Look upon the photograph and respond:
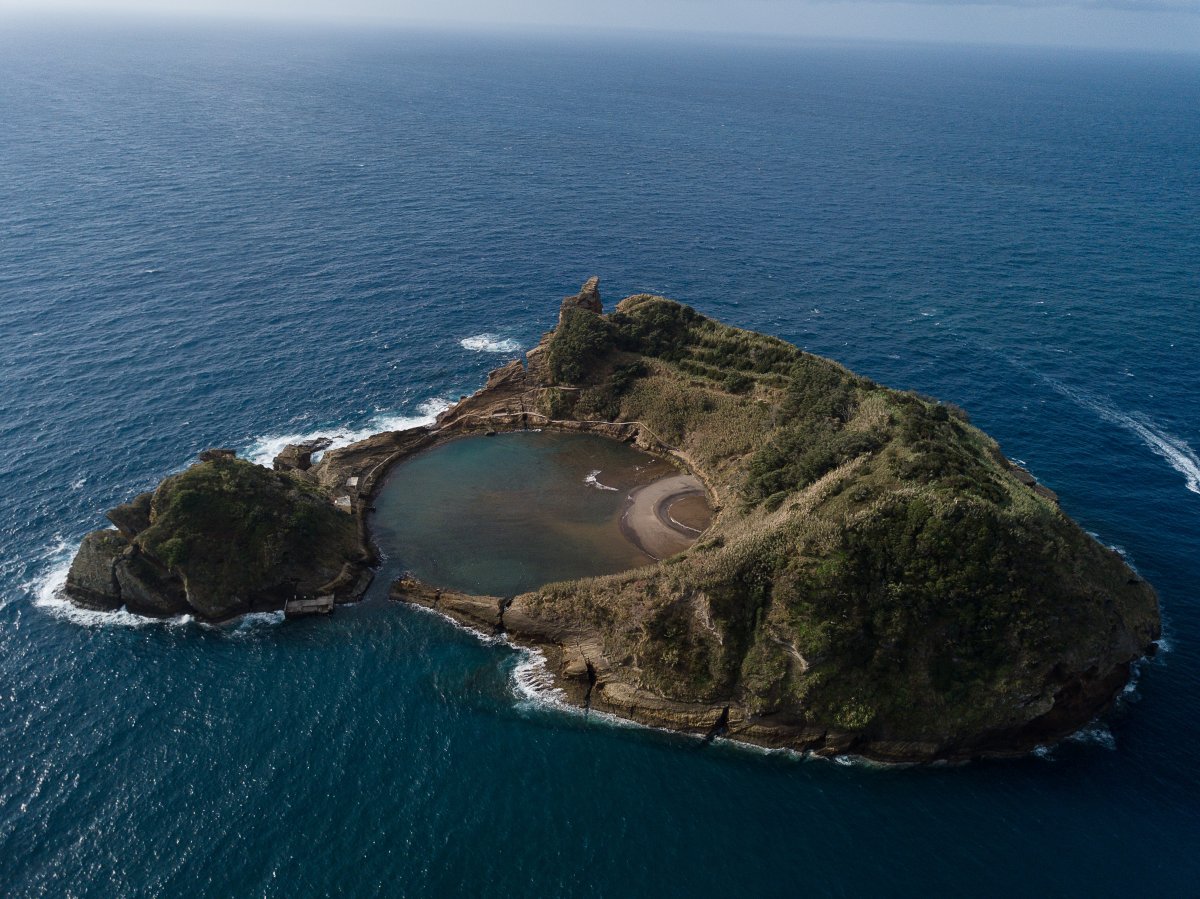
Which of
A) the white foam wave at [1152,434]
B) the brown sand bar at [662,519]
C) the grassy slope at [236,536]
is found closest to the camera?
the grassy slope at [236,536]

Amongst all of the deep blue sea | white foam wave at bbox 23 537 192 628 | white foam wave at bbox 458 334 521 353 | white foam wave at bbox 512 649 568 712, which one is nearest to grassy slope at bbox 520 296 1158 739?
white foam wave at bbox 512 649 568 712

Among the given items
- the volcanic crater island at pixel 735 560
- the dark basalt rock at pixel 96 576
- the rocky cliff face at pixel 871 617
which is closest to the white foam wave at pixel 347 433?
the volcanic crater island at pixel 735 560

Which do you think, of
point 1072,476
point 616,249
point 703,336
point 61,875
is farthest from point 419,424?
point 1072,476

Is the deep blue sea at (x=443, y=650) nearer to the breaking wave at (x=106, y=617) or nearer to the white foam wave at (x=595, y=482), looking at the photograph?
the breaking wave at (x=106, y=617)

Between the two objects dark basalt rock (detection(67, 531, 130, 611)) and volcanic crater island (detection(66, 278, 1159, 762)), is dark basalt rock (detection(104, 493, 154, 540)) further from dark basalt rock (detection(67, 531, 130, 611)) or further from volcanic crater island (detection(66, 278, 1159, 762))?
dark basalt rock (detection(67, 531, 130, 611))

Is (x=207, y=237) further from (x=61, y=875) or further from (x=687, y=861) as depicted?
(x=687, y=861)

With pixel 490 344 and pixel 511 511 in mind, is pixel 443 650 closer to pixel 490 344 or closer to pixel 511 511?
pixel 511 511

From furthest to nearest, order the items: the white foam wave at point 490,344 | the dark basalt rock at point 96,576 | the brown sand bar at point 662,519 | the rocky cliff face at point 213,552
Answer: the white foam wave at point 490,344
the brown sand bar at point 662,519
the rocky cliff face at point 213,552
the dark basalt rock at point 96,576
